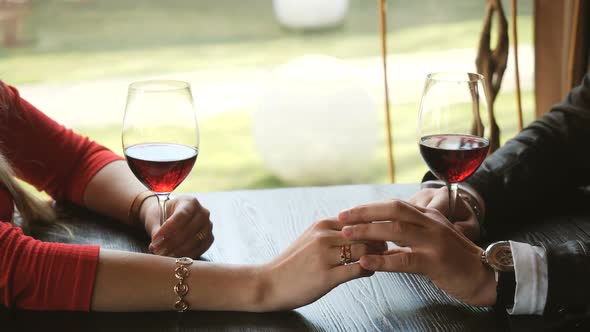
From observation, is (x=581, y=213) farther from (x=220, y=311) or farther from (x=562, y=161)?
(x=220, y=311)

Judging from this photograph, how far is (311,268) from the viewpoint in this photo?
40.2 inches

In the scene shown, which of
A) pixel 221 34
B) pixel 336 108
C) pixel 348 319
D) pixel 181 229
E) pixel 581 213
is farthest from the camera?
pixel 221 34

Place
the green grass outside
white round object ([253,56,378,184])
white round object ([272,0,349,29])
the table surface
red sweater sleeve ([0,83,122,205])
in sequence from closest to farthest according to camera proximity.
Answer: the table surface
red sweater sleeve ([0,83,122,205])
white round object ([253,56,378,184])
the green grass outside
white round object ([272,0,349,29])

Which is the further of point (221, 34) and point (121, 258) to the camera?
point (221, 34)

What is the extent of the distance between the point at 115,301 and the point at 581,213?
79cm

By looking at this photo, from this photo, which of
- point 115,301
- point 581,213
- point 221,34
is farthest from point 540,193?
point 221,34

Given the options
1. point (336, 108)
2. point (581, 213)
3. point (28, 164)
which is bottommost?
point (336, 108)

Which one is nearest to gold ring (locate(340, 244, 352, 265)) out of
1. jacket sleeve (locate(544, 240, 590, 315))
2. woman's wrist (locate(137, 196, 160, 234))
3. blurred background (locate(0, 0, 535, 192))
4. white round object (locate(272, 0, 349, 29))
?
jacket sleeve (locate(544, 240, 590, 315))

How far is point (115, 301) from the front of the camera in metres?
0.99

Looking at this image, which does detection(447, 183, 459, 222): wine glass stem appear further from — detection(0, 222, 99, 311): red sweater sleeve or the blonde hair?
the blonde hair

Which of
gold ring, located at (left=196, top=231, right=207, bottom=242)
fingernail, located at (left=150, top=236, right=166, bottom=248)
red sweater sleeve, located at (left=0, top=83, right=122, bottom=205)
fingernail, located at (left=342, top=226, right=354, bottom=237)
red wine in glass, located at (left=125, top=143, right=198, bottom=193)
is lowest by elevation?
gold ring, located at (left=196, top=231, right=207, bottom=242)

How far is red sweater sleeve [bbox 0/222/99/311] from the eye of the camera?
38.9 inches

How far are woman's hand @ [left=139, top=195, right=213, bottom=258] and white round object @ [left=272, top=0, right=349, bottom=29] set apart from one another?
16.3ft

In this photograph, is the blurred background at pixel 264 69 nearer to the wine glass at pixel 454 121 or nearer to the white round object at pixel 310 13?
the white round object at pixel 310 13
